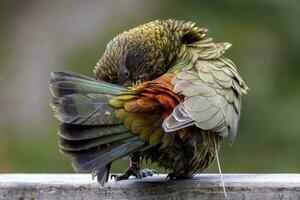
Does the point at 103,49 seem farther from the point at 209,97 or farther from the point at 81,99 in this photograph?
the point at 81,99

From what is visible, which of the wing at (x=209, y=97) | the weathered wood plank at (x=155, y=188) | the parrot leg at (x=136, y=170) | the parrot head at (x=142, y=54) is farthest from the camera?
the parrot head at (x=142, y=54)

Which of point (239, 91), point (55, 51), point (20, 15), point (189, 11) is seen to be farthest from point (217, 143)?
point (20, 15)

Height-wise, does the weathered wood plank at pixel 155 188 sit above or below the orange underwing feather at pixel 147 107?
below

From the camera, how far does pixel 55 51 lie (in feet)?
34.0

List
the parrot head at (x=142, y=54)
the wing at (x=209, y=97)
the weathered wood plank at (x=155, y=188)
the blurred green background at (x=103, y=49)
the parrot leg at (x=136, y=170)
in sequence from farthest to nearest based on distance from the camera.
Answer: the blurred green background at (x=103, y=49) < the parrot head at (x=142, y=54) < the parrot leg at (x=136, y=170) < the wing at (x=209, y=97) < the weathered wood plank at (x=155, y=188)

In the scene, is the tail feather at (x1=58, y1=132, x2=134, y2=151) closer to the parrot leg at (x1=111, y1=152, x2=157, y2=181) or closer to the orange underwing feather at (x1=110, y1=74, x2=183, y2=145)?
the orange underwing feather at (x1=110, y1=74, x2=183, y2=145)

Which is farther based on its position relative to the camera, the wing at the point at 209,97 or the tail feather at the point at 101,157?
the wing at the point at 209,97

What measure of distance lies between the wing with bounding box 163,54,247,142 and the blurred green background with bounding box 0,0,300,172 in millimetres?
3417

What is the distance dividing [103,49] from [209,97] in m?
5.15

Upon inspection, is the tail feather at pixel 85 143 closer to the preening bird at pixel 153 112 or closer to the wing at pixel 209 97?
the preening bird at pixel 153 112

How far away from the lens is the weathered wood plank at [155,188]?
13.6ft

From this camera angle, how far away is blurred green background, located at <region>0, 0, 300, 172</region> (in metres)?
8.52

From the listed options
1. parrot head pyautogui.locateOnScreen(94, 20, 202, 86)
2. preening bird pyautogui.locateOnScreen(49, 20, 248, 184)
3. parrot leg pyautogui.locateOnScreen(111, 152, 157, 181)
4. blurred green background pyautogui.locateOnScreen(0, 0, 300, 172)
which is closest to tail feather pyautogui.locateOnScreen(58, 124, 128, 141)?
preening bird pyautogui.locateOnScreen(49, 20, 248, 184)

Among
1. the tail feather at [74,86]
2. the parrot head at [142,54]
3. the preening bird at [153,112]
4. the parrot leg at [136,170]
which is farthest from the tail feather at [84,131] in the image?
the parrot head at [142,54]
